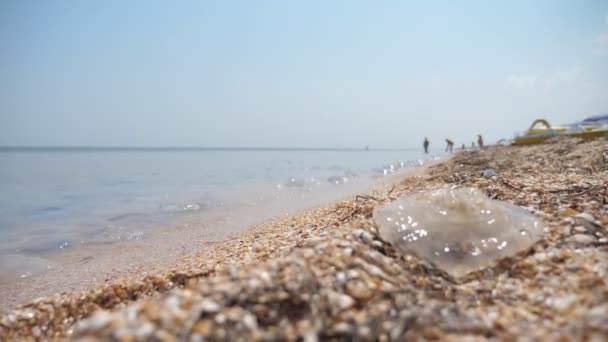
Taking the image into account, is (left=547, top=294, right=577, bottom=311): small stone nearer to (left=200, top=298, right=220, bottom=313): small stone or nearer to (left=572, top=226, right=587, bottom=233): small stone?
(left=572, top=226, right=587, bottom=233): small stone

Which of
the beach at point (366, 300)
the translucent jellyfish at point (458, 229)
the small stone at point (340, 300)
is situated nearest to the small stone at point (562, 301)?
the beach at point (366, 300)

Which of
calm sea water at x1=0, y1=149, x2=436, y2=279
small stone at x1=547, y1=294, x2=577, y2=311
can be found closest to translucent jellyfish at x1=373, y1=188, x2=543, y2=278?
small stone at x1=547, y1=294, x2=577, y2=311

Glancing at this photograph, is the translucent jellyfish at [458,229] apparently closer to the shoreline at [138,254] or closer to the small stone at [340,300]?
the small stone at [340,300]

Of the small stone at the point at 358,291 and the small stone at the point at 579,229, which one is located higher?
the small stone at the point at 579,229

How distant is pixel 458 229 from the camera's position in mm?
2402

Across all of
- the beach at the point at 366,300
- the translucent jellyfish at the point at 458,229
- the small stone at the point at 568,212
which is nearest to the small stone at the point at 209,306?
the beach at the point at 366,300

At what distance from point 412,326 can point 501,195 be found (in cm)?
282

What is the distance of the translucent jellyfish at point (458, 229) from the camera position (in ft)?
7.24

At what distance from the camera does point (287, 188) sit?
463 inches

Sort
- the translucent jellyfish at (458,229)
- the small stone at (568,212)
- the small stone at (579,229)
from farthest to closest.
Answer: the small stone at (568,212) < the small stone at (579,229) < the translucent jellyfish at (458,229)

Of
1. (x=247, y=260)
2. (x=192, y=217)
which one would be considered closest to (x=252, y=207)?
(x=192, y=217)

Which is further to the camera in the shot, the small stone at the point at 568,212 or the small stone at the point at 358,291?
the small stone at the point at 568,212

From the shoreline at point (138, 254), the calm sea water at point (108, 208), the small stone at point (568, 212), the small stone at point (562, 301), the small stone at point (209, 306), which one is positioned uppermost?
the small stone at point (568, 212)

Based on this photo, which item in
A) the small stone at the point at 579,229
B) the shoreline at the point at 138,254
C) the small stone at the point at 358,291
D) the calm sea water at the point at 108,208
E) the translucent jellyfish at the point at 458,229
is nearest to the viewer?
the small stone at the point at 358,291
